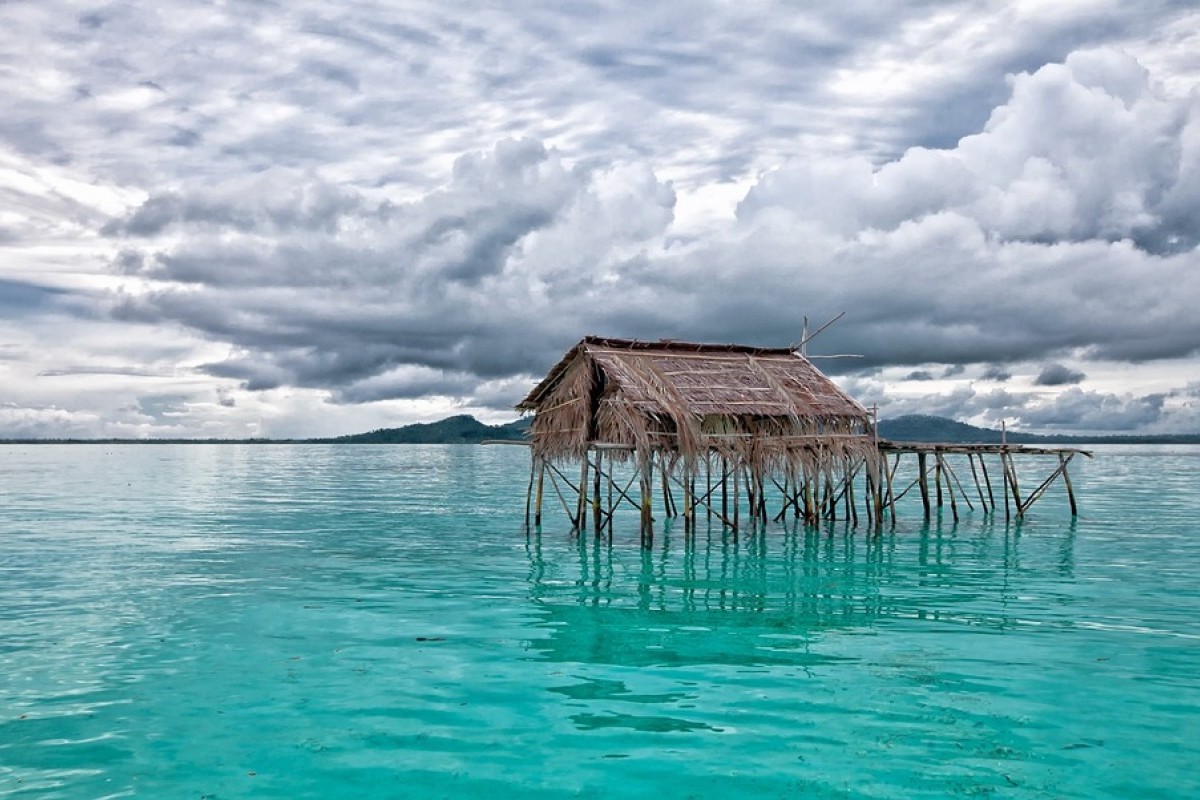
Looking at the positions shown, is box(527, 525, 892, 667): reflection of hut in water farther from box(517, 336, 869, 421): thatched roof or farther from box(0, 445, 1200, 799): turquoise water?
box(517, 336, 869, 421): thatched roof

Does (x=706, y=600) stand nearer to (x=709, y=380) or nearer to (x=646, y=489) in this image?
(x=646, y=489)

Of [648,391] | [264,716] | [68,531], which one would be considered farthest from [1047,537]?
[68,531]

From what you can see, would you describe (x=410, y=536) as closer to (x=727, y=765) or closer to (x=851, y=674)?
(x=851, y=674)

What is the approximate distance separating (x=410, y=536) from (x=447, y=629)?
14342 millimetres

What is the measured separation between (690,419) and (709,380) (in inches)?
118

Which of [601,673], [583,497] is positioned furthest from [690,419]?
[601,673]

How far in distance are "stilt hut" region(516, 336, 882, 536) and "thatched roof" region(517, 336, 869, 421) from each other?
41mm

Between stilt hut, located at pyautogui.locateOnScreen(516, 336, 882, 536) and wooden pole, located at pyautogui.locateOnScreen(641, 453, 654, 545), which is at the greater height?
stilt hut, located at pyautogui.locateOnScreen(516, 336, 882, 536)

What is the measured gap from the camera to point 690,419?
2378cm

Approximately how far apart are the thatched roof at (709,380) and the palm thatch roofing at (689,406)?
0.11 feet

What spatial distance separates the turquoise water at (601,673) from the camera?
855 cm

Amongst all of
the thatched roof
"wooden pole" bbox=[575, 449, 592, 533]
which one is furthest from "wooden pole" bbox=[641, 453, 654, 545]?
"wooden pole" bbox=[575, 449, 592, 533]

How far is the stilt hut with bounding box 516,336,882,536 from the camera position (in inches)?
933

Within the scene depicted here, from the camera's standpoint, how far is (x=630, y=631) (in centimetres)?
1413
